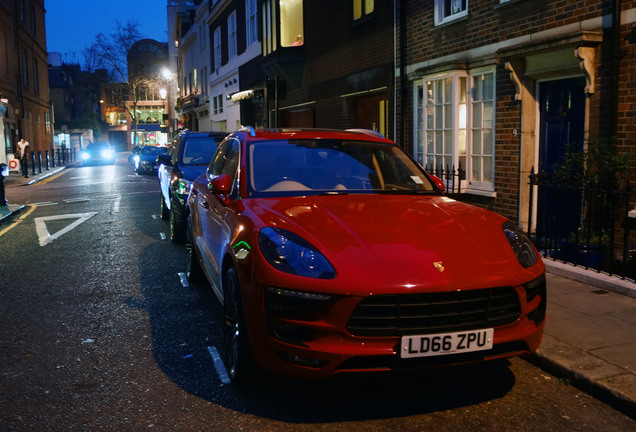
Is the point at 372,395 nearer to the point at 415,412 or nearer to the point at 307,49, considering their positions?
the point at 415,412

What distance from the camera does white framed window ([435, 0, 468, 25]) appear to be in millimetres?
10734

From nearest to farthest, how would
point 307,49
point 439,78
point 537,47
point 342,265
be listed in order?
point 342,265, point 537,47, point 439,78, point 307,49

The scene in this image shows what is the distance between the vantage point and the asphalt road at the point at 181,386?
3.50m

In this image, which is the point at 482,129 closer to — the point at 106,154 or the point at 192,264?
the point at 192,264

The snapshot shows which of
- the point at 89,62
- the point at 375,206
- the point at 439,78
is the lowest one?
the point at 375,206

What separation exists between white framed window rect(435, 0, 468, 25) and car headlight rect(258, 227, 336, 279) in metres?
8.32

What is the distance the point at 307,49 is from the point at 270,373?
16195 millimetres

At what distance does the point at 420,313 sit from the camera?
3270 millimetres

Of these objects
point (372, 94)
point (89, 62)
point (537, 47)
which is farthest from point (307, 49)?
point (89, 62)

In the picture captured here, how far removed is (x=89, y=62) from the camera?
298ft

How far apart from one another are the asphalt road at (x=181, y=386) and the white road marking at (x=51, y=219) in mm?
3646

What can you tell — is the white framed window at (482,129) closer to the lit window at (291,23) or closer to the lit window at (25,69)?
the lit window at (291,23)

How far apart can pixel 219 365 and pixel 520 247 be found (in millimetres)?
2338

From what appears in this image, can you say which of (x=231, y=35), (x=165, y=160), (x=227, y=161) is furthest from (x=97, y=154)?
(x=227, y=161)
